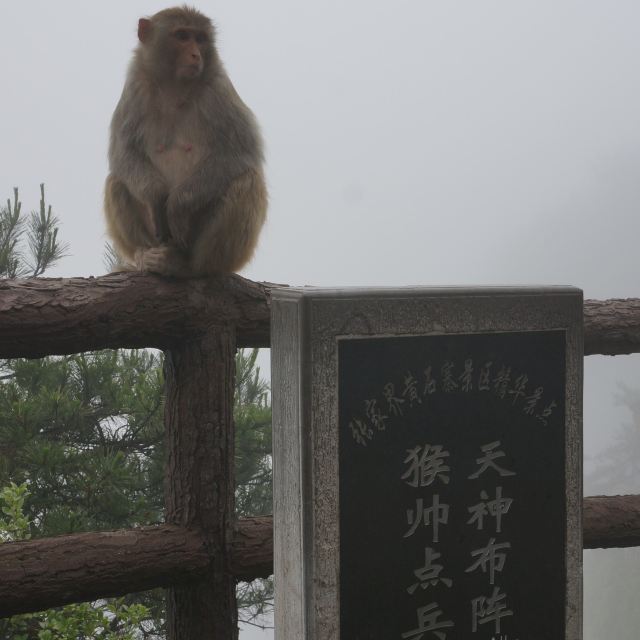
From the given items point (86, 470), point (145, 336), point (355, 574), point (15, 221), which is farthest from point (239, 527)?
point (15, 221)

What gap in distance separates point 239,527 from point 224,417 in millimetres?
341

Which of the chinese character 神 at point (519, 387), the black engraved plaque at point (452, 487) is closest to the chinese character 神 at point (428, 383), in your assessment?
the black engraved plaque at point (452, 487)

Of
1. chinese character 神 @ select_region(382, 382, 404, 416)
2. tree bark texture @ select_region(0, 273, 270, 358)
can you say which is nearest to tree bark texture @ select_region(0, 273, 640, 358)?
tree bark texture @ select_region(0, 273, 270, 358)

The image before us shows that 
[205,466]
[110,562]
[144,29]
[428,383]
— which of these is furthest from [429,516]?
[144,29]

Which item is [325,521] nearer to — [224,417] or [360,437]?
[360,437]

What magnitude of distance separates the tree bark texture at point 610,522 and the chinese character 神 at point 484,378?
116 cm

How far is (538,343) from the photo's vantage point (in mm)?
2199

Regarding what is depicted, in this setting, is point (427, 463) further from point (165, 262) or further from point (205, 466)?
point (165, 262)

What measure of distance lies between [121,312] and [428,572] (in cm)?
112

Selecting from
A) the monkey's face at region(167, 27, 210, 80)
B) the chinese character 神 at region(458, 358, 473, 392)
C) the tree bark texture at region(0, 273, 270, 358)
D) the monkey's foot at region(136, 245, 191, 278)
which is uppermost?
the monkey's face at region(167, 27, 210, 80)

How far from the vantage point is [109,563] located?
252 cm

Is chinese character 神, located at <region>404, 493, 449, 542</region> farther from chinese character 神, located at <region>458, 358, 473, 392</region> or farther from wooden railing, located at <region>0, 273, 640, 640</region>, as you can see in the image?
wooden railing, located at <region>0, 273, 640, 640</region>

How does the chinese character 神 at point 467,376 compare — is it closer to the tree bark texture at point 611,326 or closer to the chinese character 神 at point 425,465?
the chinese character 神 at point 425,465

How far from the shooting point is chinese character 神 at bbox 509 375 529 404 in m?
2.17
